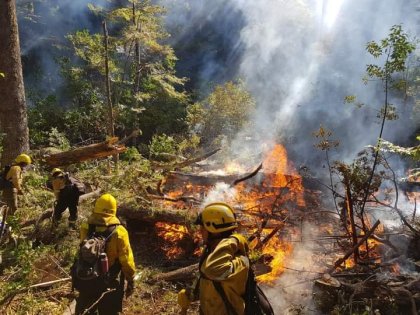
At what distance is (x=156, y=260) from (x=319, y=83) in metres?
21.2

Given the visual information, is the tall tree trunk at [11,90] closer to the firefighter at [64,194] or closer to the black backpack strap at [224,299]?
the firefighter at [64,194]

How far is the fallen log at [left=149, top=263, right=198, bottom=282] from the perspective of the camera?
19.2 feet

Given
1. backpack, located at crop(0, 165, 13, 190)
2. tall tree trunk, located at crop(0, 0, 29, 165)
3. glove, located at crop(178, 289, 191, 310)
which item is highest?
tall tree trunk, located at crop(0, 0, 29, 165)

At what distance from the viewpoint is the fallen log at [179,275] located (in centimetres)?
586

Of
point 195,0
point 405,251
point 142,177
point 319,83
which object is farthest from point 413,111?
point 195,0

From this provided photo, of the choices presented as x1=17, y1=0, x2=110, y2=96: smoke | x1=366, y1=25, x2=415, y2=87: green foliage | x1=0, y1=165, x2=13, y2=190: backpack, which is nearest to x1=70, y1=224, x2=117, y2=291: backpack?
x1=0, y1=165, x2=13, y2=190: backpack

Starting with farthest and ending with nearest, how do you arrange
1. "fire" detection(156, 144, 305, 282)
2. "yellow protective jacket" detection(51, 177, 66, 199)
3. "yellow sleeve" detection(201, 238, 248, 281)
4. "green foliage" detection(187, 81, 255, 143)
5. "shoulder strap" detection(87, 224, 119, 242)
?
"green foliage" detection(187, 81, 255, 143) → "fire" detection(156, 144, 305, 282) → "yellow protective jacket" detection(51, 177, 66, 199) → "shoulder strap" detection(87, 224, 119, 242) → "yellow sleeve" detection(201, 238, 248, 281)

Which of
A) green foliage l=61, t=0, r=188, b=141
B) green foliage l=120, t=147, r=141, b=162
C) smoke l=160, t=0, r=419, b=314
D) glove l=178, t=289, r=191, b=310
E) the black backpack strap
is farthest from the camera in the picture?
smoke l=160, t=0, r=419, b=314

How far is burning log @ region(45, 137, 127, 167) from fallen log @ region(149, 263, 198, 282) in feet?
12.9

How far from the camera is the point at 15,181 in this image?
6.89 metres

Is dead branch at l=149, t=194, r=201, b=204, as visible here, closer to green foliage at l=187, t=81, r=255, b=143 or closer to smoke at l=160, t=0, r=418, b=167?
green foliage at l=187, t=81, r=255, b=143

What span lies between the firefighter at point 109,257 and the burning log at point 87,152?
4.90 meters

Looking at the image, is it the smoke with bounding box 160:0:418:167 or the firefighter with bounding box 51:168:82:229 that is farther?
the smoke with bounding box 160:0:418:167

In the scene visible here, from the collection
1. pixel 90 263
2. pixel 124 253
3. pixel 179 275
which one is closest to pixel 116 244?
pixel 124 253
